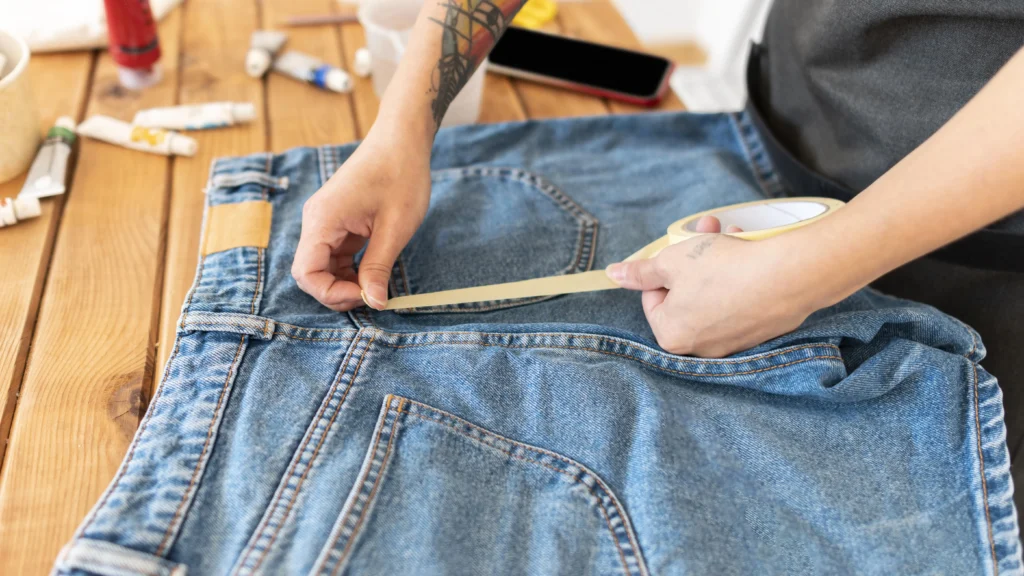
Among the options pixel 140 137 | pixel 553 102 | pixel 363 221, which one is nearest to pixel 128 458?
pixel 363 221

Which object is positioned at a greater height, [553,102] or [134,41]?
[134,41]

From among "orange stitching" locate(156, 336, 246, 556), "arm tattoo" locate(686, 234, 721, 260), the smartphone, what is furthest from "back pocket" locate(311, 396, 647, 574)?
the smartphone

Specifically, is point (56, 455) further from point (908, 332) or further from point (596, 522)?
point (908, 332)

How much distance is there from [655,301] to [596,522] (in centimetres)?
22

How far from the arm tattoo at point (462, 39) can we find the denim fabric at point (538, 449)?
24 cm

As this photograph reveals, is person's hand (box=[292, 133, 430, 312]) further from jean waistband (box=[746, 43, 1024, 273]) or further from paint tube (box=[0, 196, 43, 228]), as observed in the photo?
jean waistband (box=[746, 43, 1024, 273])

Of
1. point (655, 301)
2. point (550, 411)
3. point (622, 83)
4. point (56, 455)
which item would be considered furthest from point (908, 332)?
point (56, 455)

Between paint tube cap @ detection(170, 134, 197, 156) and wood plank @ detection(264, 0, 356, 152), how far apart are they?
10 centimetres

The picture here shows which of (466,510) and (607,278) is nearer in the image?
(466,510)

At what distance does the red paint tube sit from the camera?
3.02 ft

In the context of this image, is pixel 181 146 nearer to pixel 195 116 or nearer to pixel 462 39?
pixel 195 116

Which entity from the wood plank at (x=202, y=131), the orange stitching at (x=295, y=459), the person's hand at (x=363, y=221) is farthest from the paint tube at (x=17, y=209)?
the orange stitching at (x=295, y=459)

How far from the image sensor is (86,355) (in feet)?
2.15

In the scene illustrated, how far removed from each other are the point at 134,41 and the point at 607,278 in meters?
0.75
